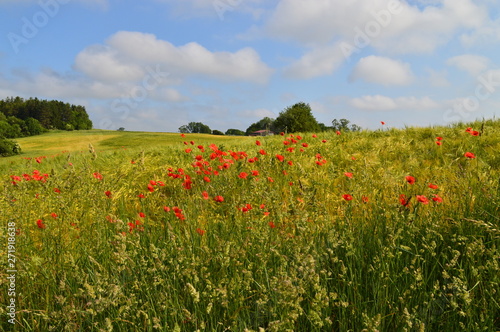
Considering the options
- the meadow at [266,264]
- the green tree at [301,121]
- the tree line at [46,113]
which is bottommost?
the meadow at [266,264]

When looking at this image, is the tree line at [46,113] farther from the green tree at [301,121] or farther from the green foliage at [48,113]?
the green tree at [301,121]

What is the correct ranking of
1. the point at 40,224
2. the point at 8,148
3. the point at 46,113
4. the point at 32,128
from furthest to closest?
the point at 46,113, the point at 32,128, the point at 8,148, the point at 40,224

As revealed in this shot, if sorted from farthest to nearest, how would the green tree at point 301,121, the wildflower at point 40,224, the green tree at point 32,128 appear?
1. the green tree at point 32,128
2. the green tree at point 301,121
3. the wildflower at point 40,224

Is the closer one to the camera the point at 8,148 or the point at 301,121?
the point at 8,148

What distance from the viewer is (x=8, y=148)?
95.3 feet

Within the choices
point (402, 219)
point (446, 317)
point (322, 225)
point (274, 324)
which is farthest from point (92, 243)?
point (446, 317)

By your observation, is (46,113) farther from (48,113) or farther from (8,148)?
(8,148)

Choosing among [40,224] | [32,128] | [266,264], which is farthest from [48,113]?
[266,264]

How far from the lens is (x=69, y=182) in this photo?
117 inches

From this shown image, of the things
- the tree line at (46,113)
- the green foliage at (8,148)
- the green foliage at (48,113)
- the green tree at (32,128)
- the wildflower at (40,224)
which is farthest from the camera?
the green foliage at (48,113)

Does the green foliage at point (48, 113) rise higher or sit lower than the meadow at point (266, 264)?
higher

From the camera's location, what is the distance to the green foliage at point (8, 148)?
28.4 m

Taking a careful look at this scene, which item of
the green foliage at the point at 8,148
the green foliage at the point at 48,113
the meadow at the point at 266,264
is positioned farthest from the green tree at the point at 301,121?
the green foliage at the point at 48,113

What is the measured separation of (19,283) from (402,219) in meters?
3.02
